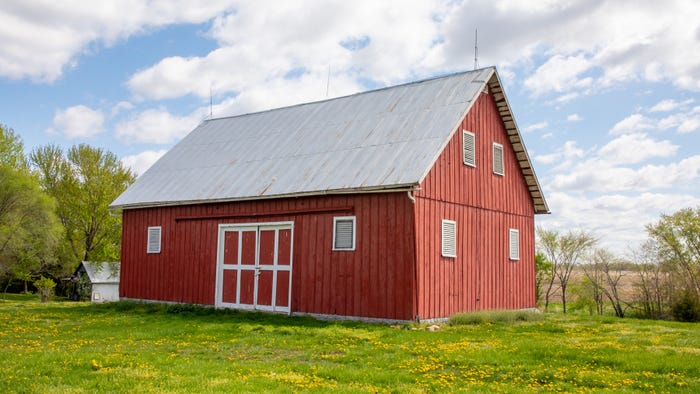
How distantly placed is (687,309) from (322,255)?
11.7m

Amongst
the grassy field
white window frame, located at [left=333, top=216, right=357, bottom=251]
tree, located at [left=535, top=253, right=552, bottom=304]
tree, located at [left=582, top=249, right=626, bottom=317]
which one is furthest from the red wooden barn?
tree, located at [left=535, top=253, right=552, bottom=304]

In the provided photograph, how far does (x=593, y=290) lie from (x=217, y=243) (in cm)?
1439

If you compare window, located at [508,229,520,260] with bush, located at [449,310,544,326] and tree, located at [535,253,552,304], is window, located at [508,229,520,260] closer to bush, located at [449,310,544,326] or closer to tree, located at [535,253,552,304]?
bush, located at [449,310,544,326]

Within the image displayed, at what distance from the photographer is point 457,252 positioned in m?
17.8

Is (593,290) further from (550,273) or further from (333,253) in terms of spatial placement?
(333,253)

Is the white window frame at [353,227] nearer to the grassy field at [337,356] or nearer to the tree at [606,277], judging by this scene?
the grassy field at [337,356]

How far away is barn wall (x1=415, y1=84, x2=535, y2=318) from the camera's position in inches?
657

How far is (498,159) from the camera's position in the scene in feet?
67.1

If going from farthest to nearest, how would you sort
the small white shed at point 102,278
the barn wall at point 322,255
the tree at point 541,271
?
1. the small white shed at point 102,278
2. the tree at point 541,271
3. the barn wall at point 322,255

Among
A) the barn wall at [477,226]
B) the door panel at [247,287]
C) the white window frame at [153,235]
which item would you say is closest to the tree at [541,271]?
the barn wall at [477,226]

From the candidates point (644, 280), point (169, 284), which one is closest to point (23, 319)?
point (169, 284)

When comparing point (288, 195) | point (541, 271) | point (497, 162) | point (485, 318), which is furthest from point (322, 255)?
point (541, 271)

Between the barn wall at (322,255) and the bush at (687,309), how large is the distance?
32.8 feet

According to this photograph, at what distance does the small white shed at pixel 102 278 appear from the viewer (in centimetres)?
3503
